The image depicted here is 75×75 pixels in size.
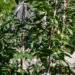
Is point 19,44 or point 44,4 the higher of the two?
point 44,4

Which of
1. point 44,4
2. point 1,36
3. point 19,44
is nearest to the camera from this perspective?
point 44,4

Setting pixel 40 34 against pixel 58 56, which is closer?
pixel 58 56

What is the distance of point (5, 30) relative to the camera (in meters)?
1.27

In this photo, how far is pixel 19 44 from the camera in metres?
1.31

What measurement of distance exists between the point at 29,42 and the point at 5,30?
419 mm

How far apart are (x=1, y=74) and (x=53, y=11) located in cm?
92

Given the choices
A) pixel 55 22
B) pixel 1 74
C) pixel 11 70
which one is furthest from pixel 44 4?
pixel 1 74

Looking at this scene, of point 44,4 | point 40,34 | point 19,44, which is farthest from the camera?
point 19,44

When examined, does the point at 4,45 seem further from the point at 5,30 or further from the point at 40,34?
the point at 40,34

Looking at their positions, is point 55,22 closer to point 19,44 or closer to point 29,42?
point 29,42

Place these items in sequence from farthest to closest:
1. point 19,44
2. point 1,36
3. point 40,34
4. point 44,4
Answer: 1. point 19,44
2. point 40,34
3. point 1,36
4. point 44,4

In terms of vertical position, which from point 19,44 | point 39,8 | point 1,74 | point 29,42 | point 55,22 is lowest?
point 1,74

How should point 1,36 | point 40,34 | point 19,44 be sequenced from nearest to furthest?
1. point 1,36
2. point 40,34
3. point 19,44

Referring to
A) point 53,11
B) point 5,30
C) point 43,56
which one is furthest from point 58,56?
point 5,30
